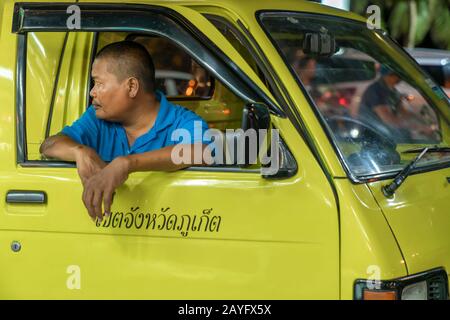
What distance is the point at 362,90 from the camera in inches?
173

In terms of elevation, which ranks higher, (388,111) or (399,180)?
(388,111)

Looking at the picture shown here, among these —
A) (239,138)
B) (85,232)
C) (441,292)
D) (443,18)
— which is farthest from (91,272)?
(443,18)

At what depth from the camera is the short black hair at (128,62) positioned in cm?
382

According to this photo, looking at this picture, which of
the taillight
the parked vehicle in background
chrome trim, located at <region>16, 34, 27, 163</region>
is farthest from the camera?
the parked vehicle in background

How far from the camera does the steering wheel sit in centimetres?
367

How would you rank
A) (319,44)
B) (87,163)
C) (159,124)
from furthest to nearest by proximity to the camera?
(319,44) → (159,124) → (87,163)

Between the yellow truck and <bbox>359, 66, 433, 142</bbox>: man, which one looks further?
<bbox>359, 66, 433, 142</bbox>: man

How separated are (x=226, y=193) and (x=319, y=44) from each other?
3.41 feet

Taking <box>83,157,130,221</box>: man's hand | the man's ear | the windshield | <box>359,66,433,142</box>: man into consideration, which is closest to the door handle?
Answer: <box>83,157,130,221</box>: man's hand

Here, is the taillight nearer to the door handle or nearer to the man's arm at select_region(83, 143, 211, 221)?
the man's arm at select_region(83, 143, 211, 221)
